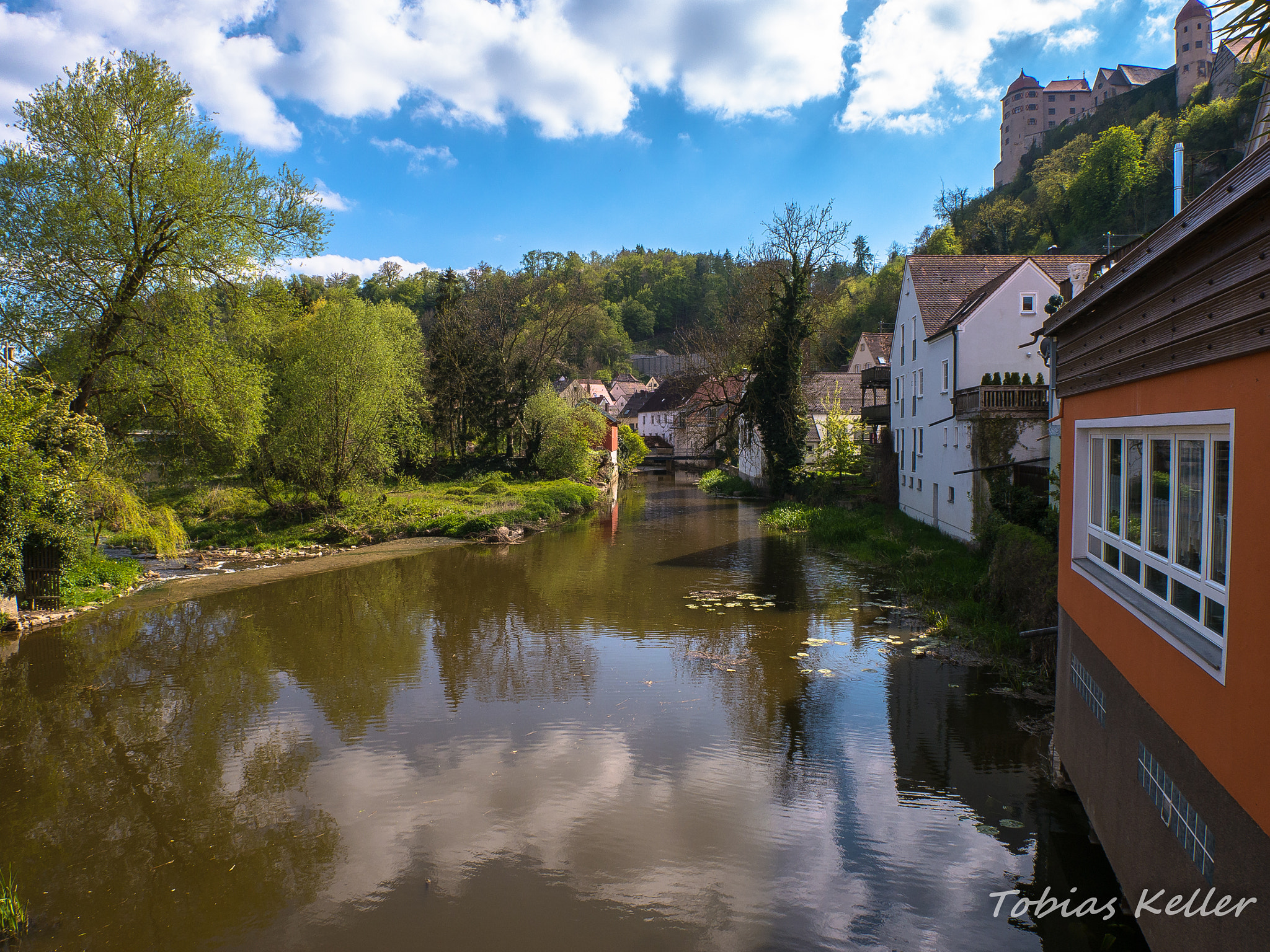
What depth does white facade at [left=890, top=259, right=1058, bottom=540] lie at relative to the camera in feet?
63.3

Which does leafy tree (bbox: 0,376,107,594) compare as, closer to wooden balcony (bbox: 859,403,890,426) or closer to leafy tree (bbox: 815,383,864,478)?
leafy tree (bbox: 815,383,864,478)

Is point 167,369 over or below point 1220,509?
over

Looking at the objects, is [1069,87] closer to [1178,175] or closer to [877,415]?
[877,415]

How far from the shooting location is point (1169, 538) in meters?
4.52

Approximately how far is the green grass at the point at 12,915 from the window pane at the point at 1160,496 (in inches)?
335

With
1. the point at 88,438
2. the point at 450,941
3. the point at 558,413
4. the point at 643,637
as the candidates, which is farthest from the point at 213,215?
the point at 558,413

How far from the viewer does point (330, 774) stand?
774 cm

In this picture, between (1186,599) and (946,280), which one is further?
(946,280)

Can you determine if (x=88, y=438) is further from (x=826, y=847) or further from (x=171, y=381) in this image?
(x=826, y=847)

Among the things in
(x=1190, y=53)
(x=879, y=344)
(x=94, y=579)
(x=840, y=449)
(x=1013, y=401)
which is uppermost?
(x=1190, y=53)

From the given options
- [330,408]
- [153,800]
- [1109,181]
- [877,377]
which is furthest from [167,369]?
[1109,181]

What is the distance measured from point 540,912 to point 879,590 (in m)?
13.1

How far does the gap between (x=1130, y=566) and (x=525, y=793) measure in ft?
19.3

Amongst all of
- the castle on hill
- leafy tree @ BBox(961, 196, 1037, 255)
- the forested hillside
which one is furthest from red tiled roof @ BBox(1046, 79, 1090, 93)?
leafy tree @ BBox(961, 196, 1037, 255)
